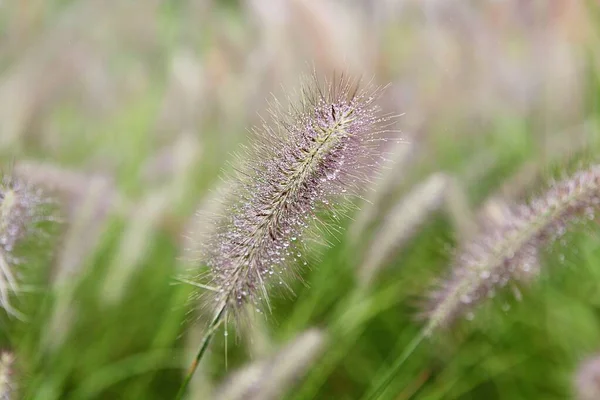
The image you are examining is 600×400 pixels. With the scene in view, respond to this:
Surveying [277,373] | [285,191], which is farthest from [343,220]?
[285,191]

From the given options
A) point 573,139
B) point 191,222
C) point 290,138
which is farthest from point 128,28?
point 290,138

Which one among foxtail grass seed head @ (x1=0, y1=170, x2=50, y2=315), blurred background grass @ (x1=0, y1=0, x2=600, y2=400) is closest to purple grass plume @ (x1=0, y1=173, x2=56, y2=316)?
foxtail grass seed head @ (x1=0, y1=170, x2=50, y2=315)

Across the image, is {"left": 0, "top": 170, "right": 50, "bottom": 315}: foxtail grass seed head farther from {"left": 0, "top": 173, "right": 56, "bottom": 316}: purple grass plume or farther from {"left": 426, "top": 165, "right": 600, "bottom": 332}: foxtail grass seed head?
{"left": 426, "top": 165, "right": 600, "bottom": 332}: foxtail grass seed head

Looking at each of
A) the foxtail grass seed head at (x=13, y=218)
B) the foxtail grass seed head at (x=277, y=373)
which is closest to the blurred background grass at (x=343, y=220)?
the foxtail grass seed head at (x=277, y=373)

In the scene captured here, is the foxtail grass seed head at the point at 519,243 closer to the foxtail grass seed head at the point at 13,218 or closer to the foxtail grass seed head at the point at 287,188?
the foxtail grass seed head at the point at 287,188

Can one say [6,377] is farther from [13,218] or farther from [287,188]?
[287,188]
